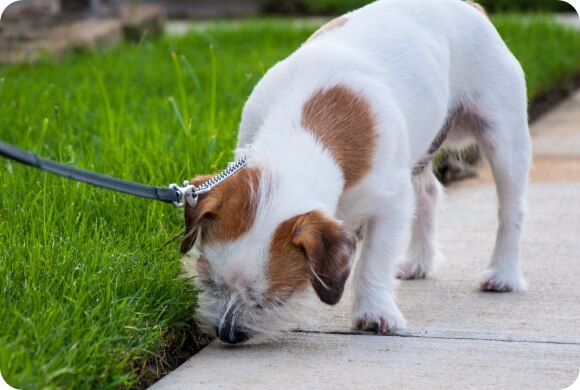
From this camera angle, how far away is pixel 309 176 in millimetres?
4195

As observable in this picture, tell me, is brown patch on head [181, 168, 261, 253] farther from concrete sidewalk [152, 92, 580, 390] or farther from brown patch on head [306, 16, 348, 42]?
brown patch on head [306, 16, 348, 42]

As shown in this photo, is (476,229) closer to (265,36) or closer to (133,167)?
(133,167)

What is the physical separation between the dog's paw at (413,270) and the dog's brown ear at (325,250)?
5.39 ft

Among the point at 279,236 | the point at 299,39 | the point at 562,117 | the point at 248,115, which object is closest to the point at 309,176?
the point at 279,236

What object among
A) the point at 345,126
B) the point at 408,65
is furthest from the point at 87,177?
the point at 408,65

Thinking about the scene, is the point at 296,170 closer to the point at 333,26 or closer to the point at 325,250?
the point at 325,250

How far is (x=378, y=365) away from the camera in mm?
4102

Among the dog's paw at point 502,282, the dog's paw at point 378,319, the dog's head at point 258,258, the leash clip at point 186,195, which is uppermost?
the leash clip at point 186,195

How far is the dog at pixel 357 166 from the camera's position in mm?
4031

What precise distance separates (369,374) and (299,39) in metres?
8.32

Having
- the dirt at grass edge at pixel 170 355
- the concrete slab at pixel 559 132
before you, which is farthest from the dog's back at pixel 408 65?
the concrete slab at pixel 559 132

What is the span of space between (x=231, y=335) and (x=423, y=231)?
77.6 inches

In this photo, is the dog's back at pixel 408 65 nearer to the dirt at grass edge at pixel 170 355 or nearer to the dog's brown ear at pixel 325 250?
the dog's brown ear at pixel 325 250

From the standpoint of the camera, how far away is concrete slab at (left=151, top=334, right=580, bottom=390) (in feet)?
12.7
